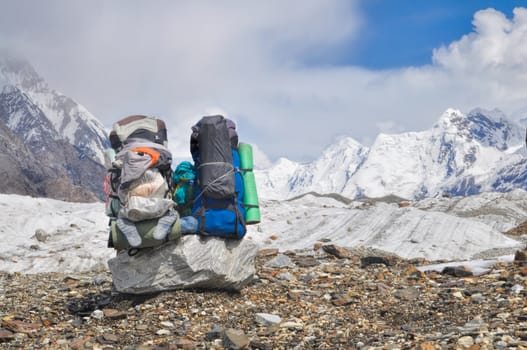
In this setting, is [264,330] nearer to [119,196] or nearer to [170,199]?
[170,199]

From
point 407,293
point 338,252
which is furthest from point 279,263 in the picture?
point 407,293

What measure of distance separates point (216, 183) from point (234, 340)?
3.03m

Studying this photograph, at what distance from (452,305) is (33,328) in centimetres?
592

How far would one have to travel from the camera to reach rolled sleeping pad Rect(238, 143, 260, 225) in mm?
9273

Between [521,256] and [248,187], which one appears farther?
[521,256]

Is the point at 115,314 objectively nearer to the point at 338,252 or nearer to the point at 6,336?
the point at 6,336

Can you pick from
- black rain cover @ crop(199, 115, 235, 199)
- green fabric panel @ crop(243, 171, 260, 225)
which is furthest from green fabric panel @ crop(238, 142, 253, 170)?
black rain cover @ crop(199, 115, 235, 199)

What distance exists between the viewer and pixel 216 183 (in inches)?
340

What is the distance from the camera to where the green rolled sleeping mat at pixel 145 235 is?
324 inches

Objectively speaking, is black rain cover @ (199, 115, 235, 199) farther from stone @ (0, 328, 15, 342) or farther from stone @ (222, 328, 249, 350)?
stone @ (0, 328, 15, 342)

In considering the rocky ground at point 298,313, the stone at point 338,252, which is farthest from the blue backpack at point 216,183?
the stone at point 338,252

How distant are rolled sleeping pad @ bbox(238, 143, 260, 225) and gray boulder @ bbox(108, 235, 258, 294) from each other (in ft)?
2.35

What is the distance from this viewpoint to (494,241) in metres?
17.8

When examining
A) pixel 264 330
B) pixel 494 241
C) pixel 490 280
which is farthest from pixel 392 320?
pixel 494 241
